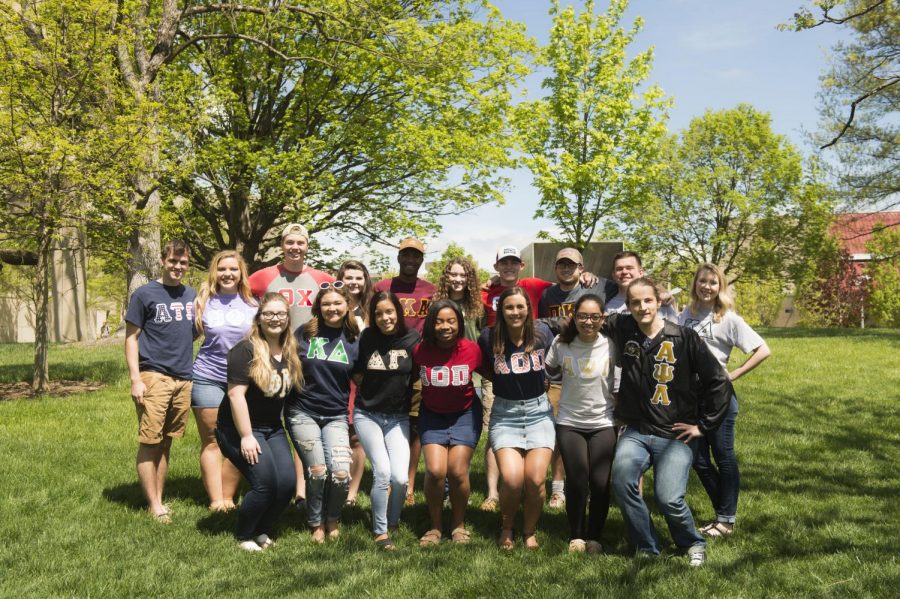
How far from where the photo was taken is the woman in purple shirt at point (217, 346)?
542 centimetres

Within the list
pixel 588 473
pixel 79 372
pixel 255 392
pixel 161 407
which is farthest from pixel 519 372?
pixel 79 372

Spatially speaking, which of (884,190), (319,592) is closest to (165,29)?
(319,592)

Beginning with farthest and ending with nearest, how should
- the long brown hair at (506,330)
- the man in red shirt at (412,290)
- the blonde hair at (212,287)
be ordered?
1. the man in red shirt at (412,290)
2. the blonde hair at (212,287)
3. the long brown hair at (506,330)

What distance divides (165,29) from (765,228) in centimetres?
2781

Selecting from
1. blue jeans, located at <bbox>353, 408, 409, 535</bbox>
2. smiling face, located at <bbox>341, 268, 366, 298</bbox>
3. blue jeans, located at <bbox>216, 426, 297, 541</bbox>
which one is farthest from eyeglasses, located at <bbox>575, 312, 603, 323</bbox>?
blue jeans, located at <bbox>216, 426, 297, 541</bbox>

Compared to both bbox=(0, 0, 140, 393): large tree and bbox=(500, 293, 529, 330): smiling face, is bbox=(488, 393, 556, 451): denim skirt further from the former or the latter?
bbox=(0, 0, 140, 393): large tree

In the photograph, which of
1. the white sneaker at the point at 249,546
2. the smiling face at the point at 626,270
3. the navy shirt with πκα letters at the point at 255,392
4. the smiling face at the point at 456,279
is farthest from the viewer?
the smiling face at the point at 626,270

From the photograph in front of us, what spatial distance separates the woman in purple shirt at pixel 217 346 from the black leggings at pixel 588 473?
2718 millimetres

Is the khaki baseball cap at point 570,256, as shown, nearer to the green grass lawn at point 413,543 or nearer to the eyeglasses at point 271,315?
the green grass lawn at point 413,543

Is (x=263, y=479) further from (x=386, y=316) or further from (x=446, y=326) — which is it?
(x=446, y=326)

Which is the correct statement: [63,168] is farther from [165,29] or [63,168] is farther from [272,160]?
[272,160]

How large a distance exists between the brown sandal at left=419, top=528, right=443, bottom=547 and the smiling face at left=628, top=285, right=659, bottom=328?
214 centimetres

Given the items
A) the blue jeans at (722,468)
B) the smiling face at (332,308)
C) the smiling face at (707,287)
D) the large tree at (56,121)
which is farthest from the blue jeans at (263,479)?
the large tree at (56,121)

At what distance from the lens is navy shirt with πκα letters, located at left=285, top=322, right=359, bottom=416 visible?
201 inches
